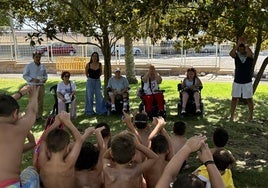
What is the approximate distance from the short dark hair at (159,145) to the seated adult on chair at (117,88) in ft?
17.1

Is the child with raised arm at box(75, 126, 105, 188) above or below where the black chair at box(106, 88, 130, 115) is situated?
above

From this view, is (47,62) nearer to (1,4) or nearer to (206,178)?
(1,4)

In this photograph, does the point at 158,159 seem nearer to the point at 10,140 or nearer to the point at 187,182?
the point at 10,140

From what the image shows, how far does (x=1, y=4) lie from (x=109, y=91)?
3.09 meters

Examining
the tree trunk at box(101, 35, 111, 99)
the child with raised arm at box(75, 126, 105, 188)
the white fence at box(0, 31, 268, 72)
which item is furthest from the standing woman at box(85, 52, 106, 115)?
the white fence at box(0, 31, 268, 72)

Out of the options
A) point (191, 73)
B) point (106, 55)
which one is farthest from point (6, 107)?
point (106, 55)

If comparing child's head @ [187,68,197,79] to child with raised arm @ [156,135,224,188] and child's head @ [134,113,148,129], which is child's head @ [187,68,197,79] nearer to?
child's head @ [134,113,148,129]

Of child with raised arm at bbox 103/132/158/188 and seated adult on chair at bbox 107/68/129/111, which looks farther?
seated adult on chair at bbox 107/68/129/111

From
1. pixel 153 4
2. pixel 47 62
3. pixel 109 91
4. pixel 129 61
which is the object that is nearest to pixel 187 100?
pixel 109 91

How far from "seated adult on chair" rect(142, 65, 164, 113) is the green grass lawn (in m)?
0.47

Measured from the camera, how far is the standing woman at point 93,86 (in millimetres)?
9717

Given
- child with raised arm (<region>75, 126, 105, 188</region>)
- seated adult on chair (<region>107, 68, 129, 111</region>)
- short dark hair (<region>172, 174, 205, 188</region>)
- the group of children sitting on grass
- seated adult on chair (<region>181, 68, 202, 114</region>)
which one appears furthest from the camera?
seated adult on chair (<region>107, 68, 129, 111</region>)

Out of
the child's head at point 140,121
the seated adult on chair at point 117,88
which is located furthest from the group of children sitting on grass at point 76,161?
A: the seated adult on chair at point 117,88

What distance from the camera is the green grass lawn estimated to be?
5.60 m
